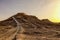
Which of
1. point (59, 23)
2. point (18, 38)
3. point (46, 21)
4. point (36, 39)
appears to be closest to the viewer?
point (18, 38)

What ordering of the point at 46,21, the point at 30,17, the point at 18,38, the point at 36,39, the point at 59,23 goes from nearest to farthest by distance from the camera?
1. the point at 18,38
2. the point at 36,39
3. the point at 59,23
4. the point at 46,21
5. the point at 30,17

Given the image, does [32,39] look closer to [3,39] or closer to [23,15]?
[3,39]

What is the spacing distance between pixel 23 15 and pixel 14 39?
30651mm

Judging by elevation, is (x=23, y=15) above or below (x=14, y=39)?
above

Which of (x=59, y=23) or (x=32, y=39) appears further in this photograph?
(x=59, y=23)

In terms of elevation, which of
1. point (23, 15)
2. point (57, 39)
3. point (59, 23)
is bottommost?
point (57, 39)

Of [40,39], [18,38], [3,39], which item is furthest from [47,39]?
[3,39]

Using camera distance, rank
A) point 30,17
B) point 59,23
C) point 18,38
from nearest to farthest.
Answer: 1. point 18,38
2. point 59,23
3. point 30,17

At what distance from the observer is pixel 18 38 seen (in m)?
19.5

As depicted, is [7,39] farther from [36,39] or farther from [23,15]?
[23,15]

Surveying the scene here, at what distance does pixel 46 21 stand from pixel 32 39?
23988 mm

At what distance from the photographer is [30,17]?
48.5 m

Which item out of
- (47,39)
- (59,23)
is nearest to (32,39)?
(47,39)

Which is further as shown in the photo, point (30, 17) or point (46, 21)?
point (30, 17)
